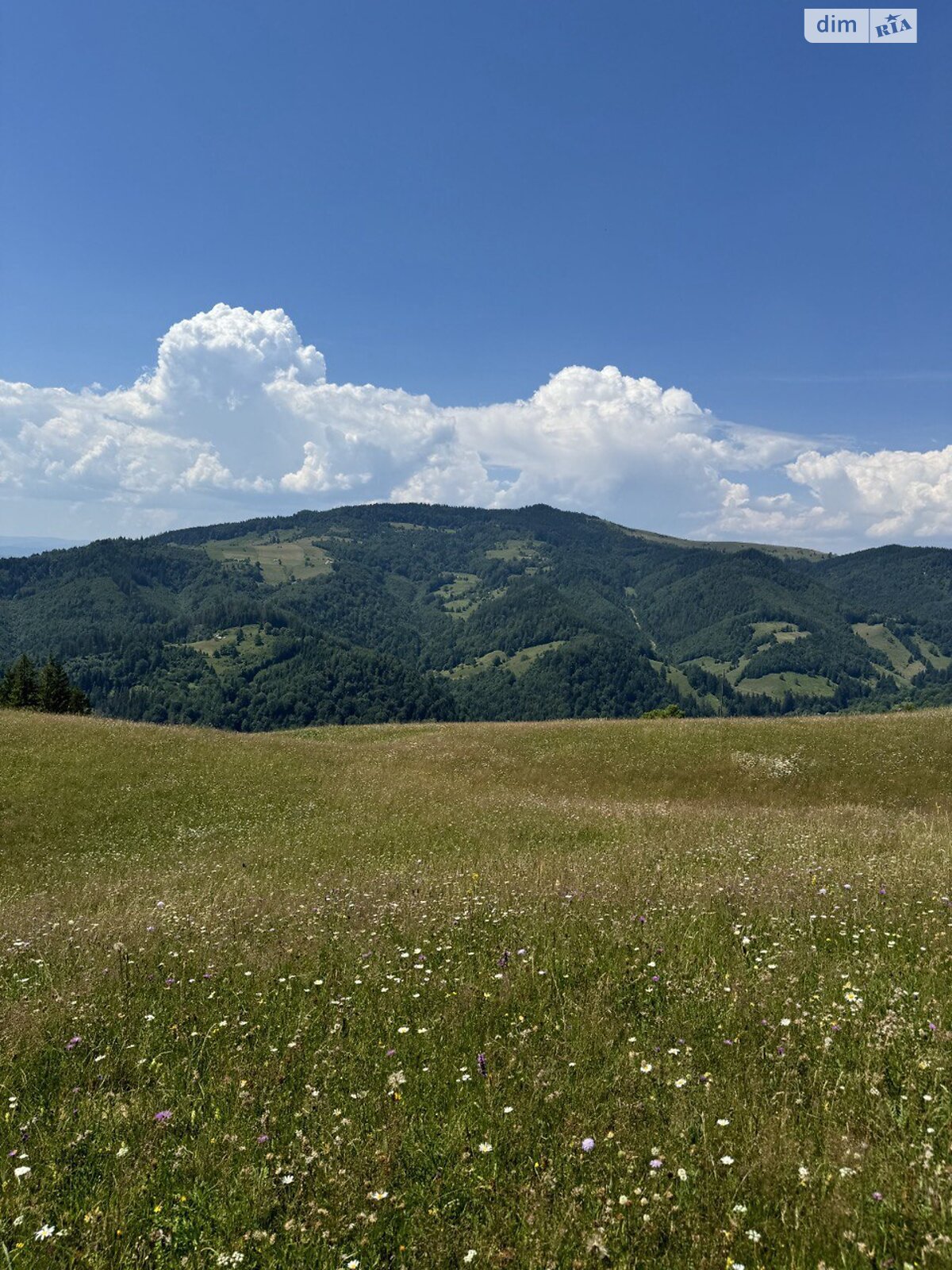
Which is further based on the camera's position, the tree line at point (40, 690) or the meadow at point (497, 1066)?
the tree line at point (40, 690)

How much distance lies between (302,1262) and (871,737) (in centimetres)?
3829

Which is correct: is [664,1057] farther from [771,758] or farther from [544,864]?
[771,758]

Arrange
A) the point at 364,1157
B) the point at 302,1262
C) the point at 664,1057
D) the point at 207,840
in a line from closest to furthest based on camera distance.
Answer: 1. the point at 302,1262
2. the point at 364,1157
3. the point at 664,1057
4. the point at 207,840

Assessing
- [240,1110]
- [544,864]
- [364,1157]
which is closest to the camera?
[364,1157]

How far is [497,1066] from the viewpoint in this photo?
573cm

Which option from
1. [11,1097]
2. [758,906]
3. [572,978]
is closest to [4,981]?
[11,1097]

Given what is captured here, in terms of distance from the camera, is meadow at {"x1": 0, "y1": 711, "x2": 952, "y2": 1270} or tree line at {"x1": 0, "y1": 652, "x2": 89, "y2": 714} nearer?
meadow at {"x1": 0, "y1": 711, "x2": 952, "y2": 1270}

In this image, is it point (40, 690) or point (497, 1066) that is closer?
point (497, 1066)

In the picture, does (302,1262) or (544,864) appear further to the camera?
(544,864)

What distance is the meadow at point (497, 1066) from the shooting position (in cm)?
400

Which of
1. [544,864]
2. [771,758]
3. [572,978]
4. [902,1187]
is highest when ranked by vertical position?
[902,1187]

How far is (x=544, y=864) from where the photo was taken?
1298cm

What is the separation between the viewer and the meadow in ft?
13.1

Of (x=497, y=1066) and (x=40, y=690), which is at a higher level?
(x=497, y=1066)
